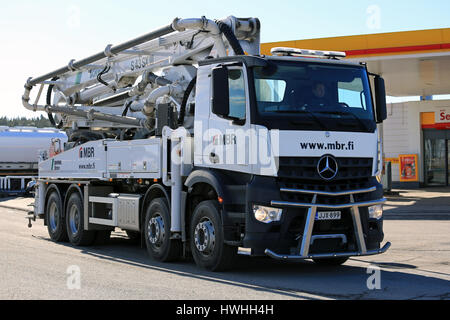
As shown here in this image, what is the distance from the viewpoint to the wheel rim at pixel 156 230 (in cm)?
1130


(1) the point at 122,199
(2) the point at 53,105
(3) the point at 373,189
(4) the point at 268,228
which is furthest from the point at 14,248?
(3) the point at 373,189

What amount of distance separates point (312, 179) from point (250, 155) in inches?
34.9

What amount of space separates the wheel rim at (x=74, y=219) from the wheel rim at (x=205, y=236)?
197 inches

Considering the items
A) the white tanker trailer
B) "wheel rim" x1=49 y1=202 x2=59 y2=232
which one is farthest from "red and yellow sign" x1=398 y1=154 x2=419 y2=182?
"wheel rim" x1=49 y1=202 x2=59 y2=232

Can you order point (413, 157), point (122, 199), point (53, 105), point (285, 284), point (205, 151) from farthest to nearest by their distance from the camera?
point (413, 157) < point (53, 105) < point (122, 199) < point (205, 151) < point (285, 284)

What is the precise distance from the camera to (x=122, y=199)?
1279cm

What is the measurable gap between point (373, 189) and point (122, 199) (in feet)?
15.9

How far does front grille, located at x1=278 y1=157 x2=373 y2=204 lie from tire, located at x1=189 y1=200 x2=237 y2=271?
108 centimetres

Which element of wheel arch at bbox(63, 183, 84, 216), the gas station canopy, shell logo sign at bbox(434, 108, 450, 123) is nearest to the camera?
wheel arch at bbox(63, 183, 84, 216)

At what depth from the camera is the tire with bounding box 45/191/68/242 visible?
49.9ft

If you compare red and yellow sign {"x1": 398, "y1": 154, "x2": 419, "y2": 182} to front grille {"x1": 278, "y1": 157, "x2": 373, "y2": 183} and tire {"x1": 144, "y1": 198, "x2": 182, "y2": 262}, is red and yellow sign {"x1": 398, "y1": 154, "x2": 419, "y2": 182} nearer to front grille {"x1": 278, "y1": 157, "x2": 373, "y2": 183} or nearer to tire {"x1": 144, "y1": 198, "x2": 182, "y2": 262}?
tire {"x1": 144, "y1": 198, "x2": 182, "y2": 262}

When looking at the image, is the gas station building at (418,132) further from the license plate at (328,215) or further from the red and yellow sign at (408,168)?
the license plate at (328,215)

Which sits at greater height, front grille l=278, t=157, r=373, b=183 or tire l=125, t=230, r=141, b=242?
front grille l=278, t=157, r=373, b=183
